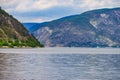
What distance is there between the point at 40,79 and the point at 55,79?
2.61m

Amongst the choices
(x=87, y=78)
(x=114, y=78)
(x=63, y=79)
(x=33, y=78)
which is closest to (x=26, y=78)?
(x=33, y=78)

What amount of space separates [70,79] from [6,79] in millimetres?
11185

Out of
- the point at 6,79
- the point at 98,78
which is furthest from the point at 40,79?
the point at 98,78

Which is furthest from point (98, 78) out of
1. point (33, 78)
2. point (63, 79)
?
point (33, 78)

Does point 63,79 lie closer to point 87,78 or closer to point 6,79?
point 87,78

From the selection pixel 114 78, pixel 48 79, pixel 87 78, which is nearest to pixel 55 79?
pixel 48 79

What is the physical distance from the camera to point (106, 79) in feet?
224

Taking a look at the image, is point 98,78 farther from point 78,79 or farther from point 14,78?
point 14,78

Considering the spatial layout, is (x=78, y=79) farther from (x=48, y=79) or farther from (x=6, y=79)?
(x=6, y=79)

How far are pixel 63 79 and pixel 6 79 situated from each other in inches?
388

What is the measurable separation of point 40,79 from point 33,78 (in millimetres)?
2202

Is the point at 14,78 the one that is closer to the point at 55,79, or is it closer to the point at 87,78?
the point at 55,79

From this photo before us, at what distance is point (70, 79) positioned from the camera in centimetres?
6800

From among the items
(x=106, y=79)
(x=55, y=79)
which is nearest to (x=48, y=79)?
(x=55, y=79)
